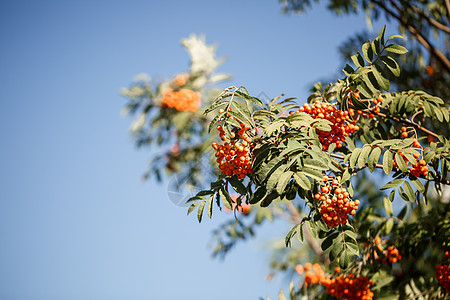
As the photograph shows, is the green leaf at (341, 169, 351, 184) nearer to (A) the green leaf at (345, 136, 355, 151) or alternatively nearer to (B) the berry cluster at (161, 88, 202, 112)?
(A) the green leaf at (345, 136, 355, 151)

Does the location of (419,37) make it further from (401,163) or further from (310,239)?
(401,163)

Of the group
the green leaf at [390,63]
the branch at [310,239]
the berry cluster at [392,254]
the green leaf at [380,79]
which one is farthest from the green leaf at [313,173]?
the branch at [310,239]

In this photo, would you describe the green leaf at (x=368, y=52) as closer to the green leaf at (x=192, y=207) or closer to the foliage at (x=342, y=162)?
the foliage at (x=342, y=162)

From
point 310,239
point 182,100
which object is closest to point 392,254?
point 310,239

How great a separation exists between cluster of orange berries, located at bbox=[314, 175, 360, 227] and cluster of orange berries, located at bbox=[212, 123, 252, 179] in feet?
1.06

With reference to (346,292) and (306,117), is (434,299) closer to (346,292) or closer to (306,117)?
(346,292)

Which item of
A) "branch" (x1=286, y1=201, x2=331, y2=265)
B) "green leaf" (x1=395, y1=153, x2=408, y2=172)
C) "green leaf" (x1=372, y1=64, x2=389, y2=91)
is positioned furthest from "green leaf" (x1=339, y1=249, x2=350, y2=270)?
"branch" (x1=286, y1=201, x2=331, y2=265)

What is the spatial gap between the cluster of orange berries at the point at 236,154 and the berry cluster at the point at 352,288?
1.12 metres

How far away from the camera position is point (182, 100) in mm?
5105

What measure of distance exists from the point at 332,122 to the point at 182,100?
139 inches

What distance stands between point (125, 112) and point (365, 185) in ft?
10.7

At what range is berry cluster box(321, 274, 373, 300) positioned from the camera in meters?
2.23

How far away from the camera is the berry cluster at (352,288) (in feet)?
7.32

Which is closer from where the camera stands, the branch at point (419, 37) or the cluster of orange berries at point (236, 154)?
the cluster of orange berries at point (236, 154)
